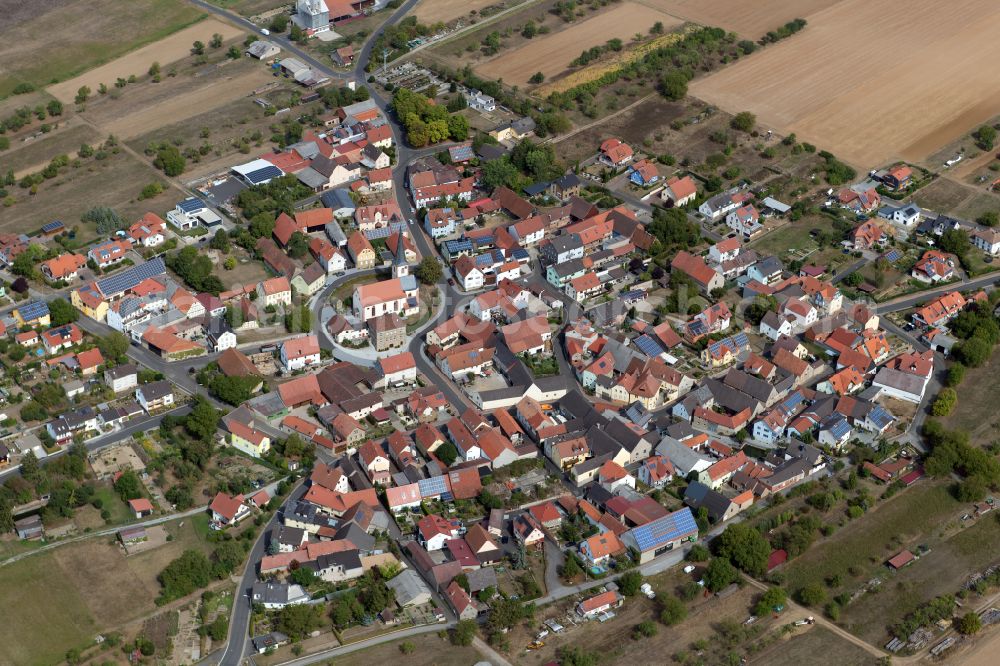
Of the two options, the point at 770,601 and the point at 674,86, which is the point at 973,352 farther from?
the point at 674,86

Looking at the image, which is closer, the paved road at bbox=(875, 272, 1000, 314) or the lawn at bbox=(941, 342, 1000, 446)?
the lawn at bbox=(941, 342, 1000, 446)

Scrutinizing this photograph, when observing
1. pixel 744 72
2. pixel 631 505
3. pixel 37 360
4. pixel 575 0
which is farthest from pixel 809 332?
pixel 575 0

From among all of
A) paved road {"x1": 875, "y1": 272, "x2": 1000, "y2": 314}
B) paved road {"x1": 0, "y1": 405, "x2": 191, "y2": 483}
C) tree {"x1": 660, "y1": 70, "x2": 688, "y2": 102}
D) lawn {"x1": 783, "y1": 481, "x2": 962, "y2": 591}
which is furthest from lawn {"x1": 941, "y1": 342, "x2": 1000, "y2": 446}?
paved road {"x1": 0, "y1": 405, "x2": 191, "y2": 483}

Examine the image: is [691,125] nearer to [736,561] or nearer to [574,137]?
[574,137]

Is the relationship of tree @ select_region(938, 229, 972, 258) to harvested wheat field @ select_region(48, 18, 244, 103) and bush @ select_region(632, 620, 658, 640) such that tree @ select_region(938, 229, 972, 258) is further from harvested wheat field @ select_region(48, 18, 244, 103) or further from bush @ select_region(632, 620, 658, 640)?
harvested wheat field @ select_region(48, 18, 244, 103)

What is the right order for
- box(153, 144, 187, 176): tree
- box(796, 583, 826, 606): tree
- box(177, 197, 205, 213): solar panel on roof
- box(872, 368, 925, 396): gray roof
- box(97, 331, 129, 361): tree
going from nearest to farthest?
box(796, 583, 826, 606): tree → box(872, 368, 925, 396): gray roof → box(97, 331, 129, 361): tree → box(177, 197, 205, 213): solar panel on roof → box(153, 144, 187, 176): tree

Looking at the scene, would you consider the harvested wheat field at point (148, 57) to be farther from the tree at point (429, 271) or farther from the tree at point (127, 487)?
the tree at point (127, 487)
